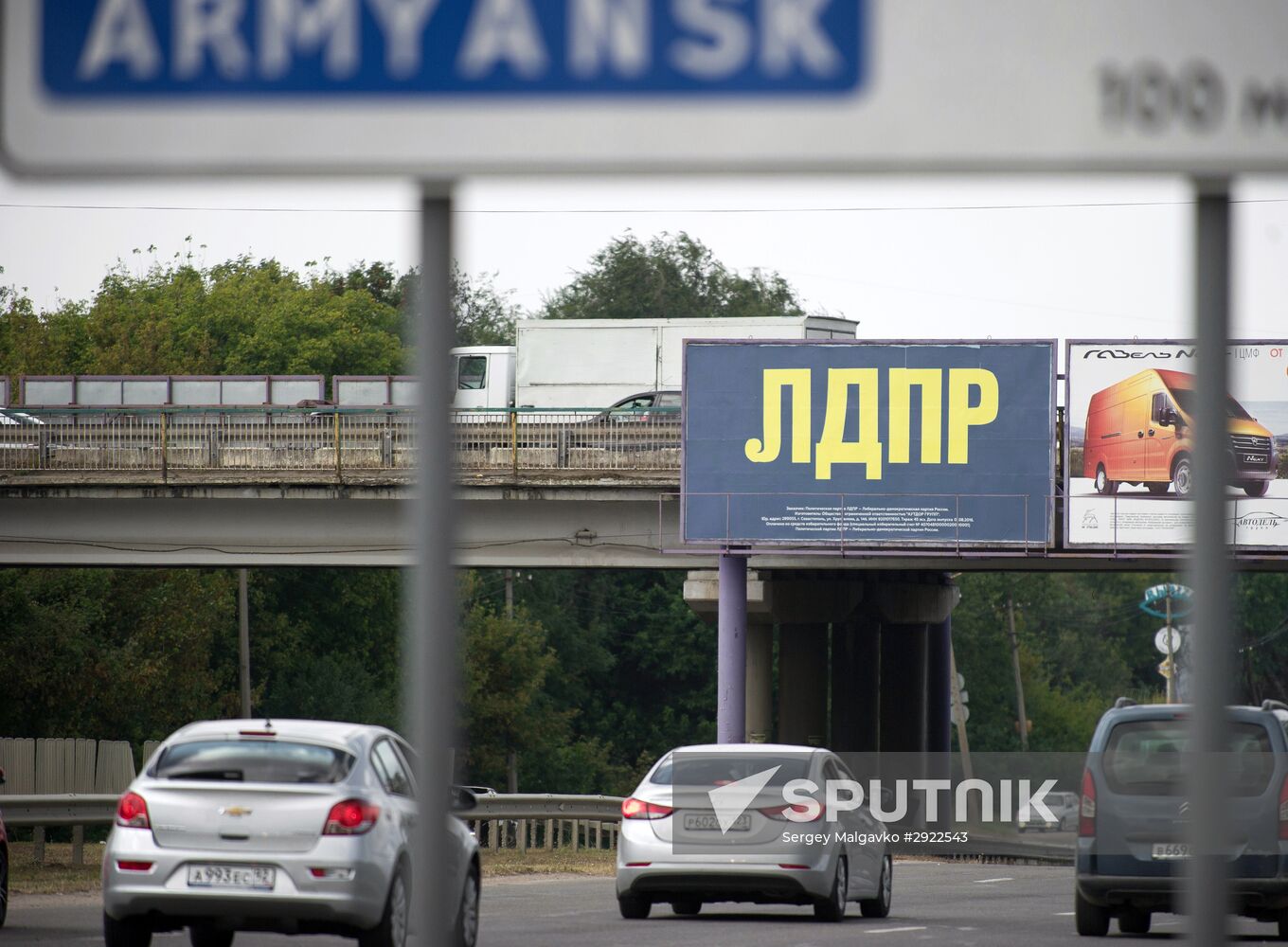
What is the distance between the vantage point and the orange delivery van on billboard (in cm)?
3394

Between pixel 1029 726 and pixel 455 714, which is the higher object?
pixel 455 714

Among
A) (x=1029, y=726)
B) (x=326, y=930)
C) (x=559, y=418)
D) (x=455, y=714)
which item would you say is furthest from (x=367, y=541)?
(x=1029, y=726)

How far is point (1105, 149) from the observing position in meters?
2.77

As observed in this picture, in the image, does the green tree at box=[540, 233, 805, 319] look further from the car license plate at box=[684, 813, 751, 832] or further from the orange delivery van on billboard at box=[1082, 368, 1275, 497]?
the car license plate at box=[684, 813, 751, 832]

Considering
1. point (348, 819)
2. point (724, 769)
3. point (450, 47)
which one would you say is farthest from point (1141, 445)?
point (450, 47)

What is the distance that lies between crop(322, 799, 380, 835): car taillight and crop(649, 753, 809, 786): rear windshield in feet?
16.7

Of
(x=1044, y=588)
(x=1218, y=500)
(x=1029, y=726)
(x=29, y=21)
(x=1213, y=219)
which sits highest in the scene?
(x=29, y=21)

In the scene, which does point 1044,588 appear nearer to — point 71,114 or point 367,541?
point 367,541

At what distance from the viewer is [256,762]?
12070 millimetres

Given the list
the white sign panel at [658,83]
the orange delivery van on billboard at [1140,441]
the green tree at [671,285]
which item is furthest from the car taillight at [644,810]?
the green tree at [671,285]

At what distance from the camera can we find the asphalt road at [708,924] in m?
14.3

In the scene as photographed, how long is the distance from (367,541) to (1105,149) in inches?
1331

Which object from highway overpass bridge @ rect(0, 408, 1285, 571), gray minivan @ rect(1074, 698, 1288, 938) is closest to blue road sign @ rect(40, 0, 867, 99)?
gray minivan @ rect(1074, 698, 1288, 938)

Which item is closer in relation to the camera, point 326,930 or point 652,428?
point 326,930
